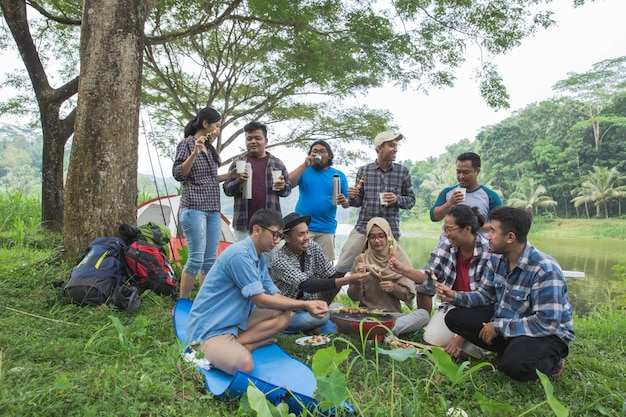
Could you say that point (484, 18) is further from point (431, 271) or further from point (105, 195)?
point (105, 195)

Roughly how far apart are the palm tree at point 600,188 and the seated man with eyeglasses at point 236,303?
30.4 m

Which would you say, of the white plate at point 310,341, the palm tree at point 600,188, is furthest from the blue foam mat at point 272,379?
the palm tree at point 600,188

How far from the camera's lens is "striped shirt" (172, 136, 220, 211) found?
338 centimetres

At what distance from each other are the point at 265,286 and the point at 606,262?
20282 millimetres

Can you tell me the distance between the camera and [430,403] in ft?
6.77

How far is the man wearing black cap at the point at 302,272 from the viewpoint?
10.2 feet

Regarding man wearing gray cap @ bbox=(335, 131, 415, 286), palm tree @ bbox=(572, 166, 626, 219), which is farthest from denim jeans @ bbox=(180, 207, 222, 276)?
palm tree @ bbox=(572, 166, 626, 219)

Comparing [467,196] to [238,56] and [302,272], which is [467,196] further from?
[238,56]

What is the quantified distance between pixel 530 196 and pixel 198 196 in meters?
31.4

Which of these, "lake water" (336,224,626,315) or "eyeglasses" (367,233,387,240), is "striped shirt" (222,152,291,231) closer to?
"eyeglasses" (367,233,387,240)

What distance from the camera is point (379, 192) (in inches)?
148

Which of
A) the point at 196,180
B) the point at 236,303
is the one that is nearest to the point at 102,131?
the point at 196,180

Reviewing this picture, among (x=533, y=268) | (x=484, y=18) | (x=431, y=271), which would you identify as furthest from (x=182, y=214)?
(x=484, y=18)

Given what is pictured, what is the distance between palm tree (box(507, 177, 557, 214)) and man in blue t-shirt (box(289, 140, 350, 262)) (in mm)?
28958
